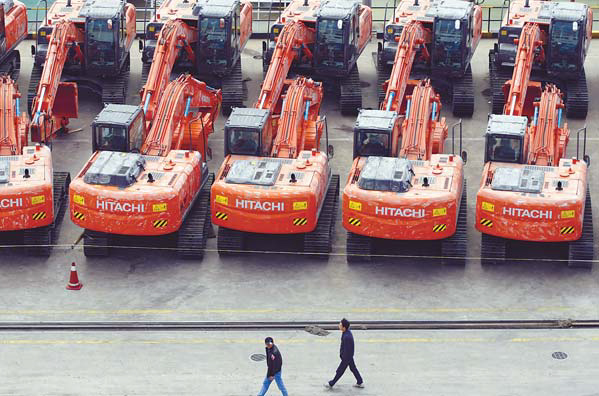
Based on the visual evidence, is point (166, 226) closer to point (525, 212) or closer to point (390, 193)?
point (390, 193)

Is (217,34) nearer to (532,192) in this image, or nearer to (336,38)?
(336,38)

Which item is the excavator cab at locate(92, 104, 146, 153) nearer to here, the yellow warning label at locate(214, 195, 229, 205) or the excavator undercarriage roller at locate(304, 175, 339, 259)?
the yellow warning label at locate(214, 195, 229, 205)

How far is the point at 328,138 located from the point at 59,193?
7.76 m

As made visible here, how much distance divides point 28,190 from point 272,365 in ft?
29.8

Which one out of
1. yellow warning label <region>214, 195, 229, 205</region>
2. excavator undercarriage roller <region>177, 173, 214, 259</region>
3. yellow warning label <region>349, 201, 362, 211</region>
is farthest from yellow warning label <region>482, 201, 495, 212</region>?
excavator undercarriage roller <region>177, 173, 214, 259</region>

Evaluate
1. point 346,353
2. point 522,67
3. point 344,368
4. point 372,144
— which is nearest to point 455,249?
point 372,144

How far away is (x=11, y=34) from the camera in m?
49.8

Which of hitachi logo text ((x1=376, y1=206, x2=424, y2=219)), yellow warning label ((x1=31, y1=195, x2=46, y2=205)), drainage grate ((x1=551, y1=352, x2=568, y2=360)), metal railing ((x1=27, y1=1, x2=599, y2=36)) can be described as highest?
metal railing ((x1=27, y1=1, x2=599, y2=36))

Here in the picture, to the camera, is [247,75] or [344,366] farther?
[247,75]

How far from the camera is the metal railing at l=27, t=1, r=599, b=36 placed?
2156 inches

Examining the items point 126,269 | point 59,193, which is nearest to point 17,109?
point 59,193

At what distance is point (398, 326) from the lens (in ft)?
119

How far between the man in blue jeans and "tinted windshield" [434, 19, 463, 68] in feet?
58.2

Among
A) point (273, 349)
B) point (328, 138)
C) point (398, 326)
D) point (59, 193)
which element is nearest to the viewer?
point (273, 349)
